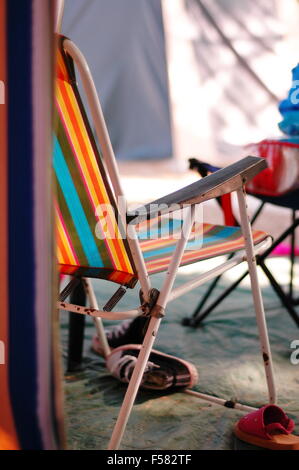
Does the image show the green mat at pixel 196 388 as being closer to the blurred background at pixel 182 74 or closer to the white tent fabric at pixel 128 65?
the blurred background at pixel 182 74

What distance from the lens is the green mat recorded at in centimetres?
129

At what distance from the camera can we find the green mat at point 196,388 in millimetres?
1288

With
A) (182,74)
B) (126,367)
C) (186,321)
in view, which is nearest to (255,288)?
(126,367)

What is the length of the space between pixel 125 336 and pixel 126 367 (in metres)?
0.22

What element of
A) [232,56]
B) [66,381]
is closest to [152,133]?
[232,56]

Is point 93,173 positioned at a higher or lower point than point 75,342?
higher

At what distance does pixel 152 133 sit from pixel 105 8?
104 cm

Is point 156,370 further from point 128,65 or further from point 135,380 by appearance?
point 128,65

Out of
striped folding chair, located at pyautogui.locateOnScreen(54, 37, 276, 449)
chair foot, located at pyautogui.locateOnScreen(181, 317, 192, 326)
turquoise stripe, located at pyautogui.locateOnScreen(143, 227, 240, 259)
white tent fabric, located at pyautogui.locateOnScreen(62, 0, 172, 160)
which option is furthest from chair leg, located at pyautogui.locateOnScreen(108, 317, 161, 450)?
white tent fabric, located at pyautogui.locateOnScreen(62, 0, 172, 160)

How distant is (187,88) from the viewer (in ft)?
15.9

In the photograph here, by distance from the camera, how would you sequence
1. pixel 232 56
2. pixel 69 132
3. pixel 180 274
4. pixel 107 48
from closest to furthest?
pixel 69 132 → pixel 180 274 → pixel 232 56 → pixel 107 48

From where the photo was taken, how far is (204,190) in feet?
3.39

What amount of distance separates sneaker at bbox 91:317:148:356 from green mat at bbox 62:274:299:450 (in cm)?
4
